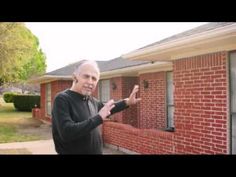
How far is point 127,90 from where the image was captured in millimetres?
13367

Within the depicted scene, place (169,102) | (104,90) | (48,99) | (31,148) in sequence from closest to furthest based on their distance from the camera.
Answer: (169,102) → (31,148) → (104,90) → (48,99)

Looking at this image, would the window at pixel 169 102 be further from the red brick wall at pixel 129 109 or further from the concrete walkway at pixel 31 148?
the red brick wall at pixel 129 109

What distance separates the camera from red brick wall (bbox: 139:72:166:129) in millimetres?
10570

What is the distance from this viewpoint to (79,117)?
246cm

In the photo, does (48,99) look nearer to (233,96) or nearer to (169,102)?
(169,102)

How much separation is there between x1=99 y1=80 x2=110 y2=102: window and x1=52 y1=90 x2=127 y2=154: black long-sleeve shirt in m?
12.0

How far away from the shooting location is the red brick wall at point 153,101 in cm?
1057

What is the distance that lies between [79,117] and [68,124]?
0.21 meters

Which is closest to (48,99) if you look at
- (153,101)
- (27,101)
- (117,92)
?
(117,92)

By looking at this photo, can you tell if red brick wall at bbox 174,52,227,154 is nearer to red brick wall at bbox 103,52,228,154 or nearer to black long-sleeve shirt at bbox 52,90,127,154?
red brick wall at bbox 103,52,228,154

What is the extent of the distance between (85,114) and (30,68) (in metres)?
47.6

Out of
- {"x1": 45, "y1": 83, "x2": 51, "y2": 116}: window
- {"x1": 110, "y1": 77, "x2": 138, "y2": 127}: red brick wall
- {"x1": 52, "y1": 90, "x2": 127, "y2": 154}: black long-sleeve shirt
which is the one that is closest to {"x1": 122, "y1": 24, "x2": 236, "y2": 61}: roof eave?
{"x1": 52, "y1": 90, "x2": 127, "y2": 154}: black long-sleeve shirt

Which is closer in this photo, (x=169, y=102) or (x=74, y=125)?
(x=74, y=125)
